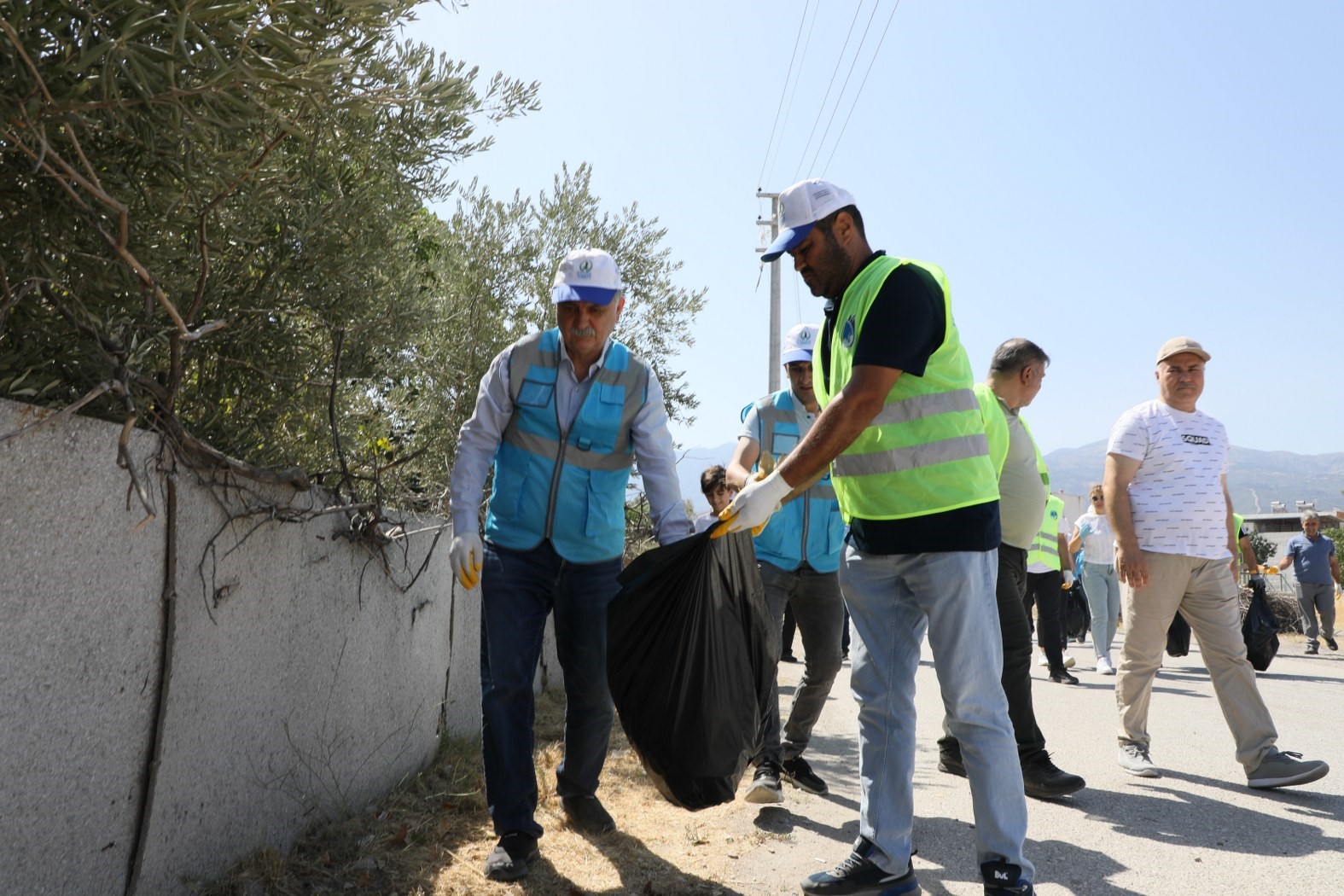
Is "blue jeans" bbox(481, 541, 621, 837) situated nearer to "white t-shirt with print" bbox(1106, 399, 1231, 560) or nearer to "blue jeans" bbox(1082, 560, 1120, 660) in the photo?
"white t-shirt with print" bbox(1106, 399, 1231, 560)

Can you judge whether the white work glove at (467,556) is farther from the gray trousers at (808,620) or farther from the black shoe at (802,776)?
the black shoe at (802,776)

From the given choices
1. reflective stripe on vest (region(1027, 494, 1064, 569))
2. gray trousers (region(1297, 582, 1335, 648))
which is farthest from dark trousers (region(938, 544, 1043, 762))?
gray trousers (region(1297, 582, 1335, 648))

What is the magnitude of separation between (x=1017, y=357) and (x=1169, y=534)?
48.3 inches

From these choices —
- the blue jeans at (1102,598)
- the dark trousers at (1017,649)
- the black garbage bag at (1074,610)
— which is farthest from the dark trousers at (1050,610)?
the dark trousers at (1017,649)

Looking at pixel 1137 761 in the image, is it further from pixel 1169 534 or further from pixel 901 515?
pixel 901 515

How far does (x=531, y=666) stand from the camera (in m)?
4.30

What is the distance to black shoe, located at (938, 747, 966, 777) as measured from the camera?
19.1 ft

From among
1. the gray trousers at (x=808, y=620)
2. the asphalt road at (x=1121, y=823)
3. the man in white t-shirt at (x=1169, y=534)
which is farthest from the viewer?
the man in white t-shirt at (x=1169, y=534)

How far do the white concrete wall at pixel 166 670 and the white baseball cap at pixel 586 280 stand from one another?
1200 mm

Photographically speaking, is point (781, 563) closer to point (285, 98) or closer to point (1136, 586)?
point (1136, 586)

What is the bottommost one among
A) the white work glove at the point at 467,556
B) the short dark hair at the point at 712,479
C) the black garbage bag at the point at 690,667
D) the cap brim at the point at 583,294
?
the black garbage bag at the point at 690,667

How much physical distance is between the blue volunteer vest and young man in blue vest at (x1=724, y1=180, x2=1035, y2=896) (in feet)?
2.54

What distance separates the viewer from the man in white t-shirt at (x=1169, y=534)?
576 cm

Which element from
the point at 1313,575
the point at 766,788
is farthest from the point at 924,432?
the point at 1313,575
